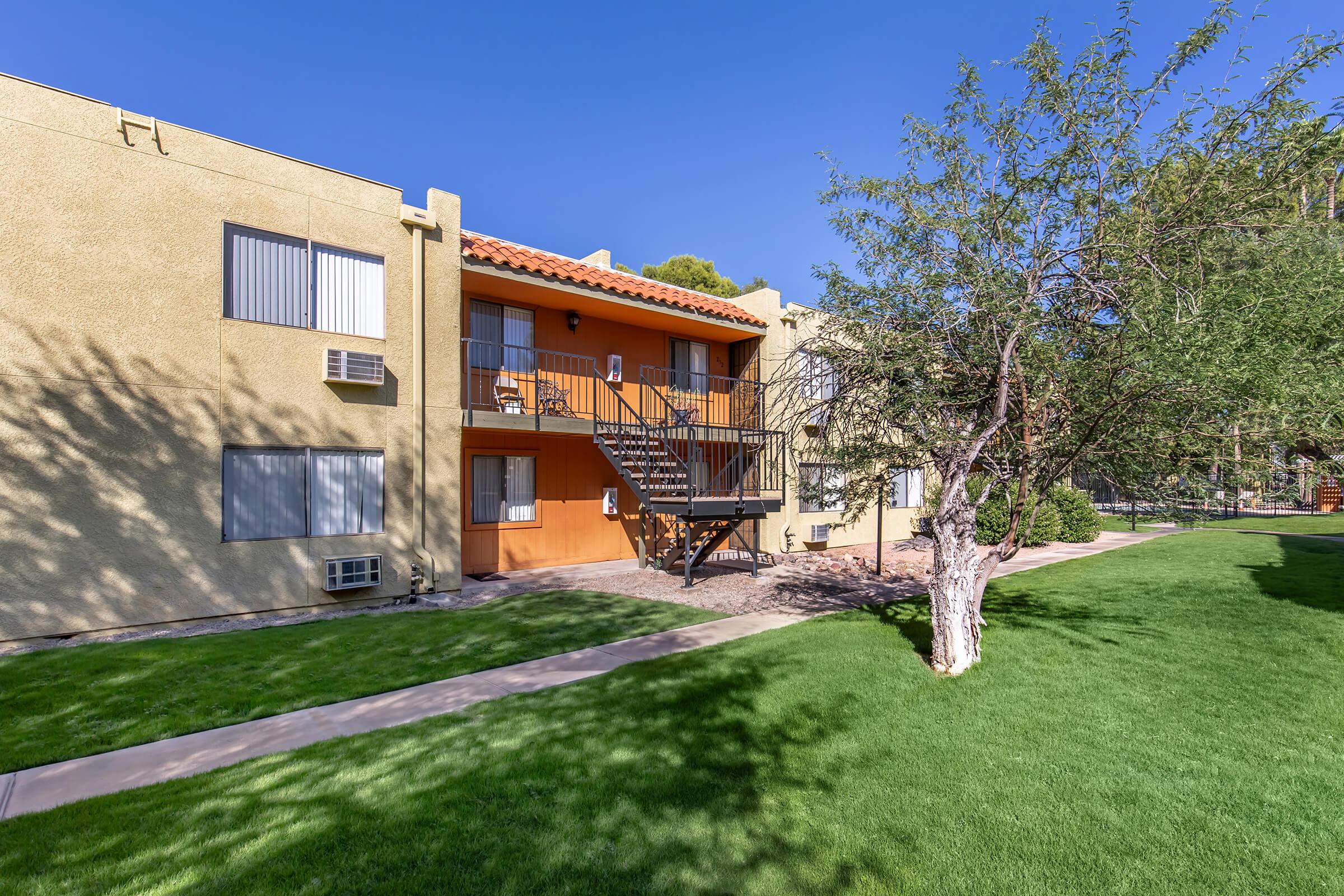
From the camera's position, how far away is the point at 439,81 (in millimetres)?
15516

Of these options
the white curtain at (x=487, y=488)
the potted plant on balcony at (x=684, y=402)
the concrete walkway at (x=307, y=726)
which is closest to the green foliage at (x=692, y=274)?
the potted plant on balcony at (x=684, y=402)

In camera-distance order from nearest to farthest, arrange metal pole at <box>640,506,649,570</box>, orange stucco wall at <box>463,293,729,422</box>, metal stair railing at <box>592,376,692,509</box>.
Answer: metal stair railing at <box>592,376,692,509</box> → orange stucco wall at <box>463,293,729,422</box> → metal pole at <box>640,506,649,570</box>

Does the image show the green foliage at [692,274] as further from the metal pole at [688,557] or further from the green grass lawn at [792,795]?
the green grass lawn at [792,795]

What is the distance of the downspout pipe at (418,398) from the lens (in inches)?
378

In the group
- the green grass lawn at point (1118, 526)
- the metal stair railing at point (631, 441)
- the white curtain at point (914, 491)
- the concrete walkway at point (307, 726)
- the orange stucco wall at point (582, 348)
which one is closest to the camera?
the concrete walkway at point (307, 726)

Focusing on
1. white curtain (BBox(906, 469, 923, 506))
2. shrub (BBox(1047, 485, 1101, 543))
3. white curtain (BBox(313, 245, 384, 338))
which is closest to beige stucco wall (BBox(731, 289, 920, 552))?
white curtain (BBox(906, 469, 923, 506))

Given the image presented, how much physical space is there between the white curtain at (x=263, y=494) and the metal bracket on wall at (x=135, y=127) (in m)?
3.79

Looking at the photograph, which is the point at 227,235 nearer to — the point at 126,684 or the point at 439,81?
the point at 126,684

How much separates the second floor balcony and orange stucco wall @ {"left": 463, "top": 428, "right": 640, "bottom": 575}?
0.71 metres

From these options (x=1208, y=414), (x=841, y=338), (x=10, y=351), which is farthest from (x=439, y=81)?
(x=1208, y=414)

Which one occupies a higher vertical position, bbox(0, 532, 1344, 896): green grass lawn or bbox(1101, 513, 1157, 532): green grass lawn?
bbox(0, 532, 1344, 896): green grass lawn

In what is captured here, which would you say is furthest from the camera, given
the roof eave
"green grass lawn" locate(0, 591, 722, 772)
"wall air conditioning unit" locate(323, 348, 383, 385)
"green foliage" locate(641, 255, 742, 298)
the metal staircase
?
"green foliage" locate(641, 255, 742, 298)

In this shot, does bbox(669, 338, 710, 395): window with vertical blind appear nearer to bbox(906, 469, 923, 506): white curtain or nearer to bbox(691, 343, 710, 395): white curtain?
bbox(691, 343, 710, 395): white curtain

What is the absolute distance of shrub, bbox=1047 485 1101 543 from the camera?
57.3ft
